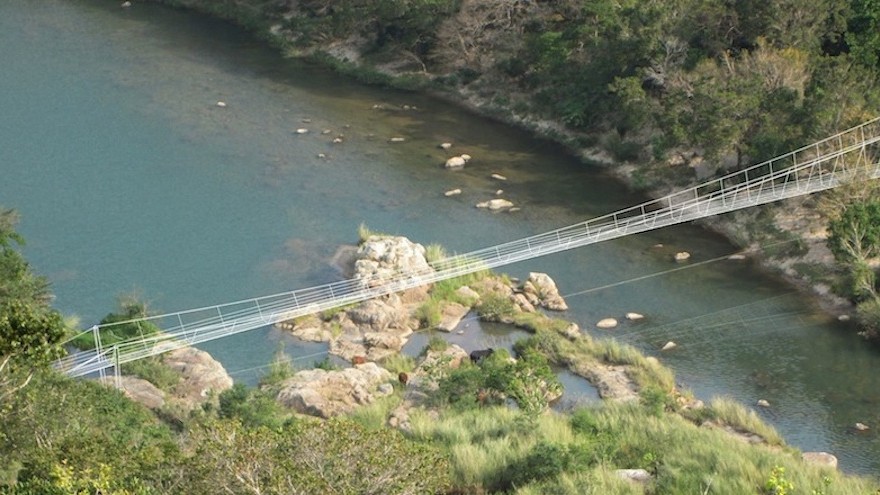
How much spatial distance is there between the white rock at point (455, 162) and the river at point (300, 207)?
1.46 feet

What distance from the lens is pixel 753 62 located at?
33.8 metres

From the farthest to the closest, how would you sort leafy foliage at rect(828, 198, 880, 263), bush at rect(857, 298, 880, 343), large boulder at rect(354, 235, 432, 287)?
1. large boulder at rect(354, 235, 432, 287)
2. leafy foliage at rect(828, 198, 880, 263)
3. bush at rect(857, 298, 880, 343)

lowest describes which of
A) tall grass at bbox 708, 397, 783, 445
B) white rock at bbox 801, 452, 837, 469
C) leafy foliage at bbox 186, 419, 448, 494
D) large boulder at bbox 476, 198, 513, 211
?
white rock at bbox 801, 452, 837, 469

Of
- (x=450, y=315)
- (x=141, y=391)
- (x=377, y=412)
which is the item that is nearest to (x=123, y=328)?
(x=141, y=391)

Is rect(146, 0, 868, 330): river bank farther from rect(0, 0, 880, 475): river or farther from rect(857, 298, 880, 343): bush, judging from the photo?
rect(857, 298, 880, 343): bush

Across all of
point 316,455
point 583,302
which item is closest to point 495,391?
point 583,302

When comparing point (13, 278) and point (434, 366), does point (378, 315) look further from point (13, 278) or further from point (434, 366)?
point (13, 278)

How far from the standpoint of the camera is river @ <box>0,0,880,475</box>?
26.8 meters

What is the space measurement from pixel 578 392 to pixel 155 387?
8.42 m

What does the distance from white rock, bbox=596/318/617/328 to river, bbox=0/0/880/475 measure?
0.81ft

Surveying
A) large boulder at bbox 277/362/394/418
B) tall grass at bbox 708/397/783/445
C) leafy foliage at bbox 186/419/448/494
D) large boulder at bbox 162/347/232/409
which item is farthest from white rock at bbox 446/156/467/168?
leafy foliage at bbox 186/419/448/494

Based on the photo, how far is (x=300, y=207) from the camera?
3431 cm

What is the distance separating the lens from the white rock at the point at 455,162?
3731 cm

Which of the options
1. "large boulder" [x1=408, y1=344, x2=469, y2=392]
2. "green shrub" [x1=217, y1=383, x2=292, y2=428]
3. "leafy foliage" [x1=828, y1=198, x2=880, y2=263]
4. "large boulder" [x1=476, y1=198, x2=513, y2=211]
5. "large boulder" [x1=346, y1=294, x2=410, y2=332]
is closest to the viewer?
"green shrub" [x1=217, y1=383, x2=292, y2=428]
